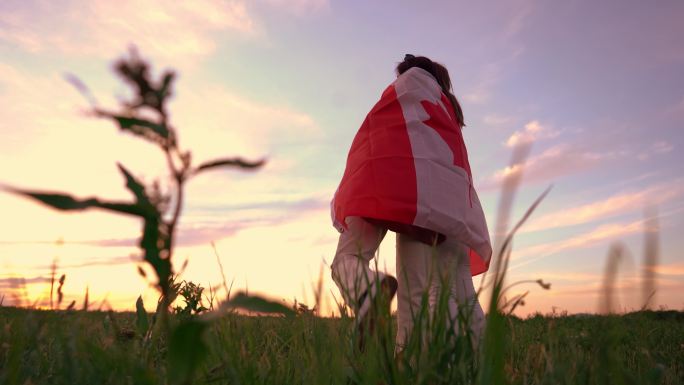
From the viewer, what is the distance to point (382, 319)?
5.27 feet

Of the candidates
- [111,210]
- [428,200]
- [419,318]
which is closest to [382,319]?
[419,318]

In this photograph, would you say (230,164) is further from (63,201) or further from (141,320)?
(141,320)

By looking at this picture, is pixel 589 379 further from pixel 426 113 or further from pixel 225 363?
pixel 426 113

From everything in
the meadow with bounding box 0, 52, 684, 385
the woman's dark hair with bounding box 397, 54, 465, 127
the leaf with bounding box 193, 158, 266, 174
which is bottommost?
the meadow with bounding box 0, 52, 684, 385

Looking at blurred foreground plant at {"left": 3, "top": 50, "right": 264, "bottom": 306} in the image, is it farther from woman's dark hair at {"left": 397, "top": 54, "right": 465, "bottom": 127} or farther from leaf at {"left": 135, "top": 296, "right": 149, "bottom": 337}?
woman's dark hair at {"left": 397, "top": 54, "right": 465, "bottom": 127}

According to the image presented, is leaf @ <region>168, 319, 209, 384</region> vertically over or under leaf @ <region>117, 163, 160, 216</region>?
under

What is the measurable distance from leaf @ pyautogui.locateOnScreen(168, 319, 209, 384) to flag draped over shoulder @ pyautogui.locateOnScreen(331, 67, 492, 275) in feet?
9.61

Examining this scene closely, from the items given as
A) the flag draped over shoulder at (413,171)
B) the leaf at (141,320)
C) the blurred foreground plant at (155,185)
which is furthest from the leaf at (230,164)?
the flag draped over shoulder at (413,171)

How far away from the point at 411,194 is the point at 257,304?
3.02m

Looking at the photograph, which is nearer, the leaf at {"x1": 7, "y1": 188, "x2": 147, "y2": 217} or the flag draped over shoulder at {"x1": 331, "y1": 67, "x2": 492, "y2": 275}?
the leaf at {"x1": 7, "y1": 188, "x2": 147, "y2": 217}

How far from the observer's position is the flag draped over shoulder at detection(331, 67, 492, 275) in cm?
377

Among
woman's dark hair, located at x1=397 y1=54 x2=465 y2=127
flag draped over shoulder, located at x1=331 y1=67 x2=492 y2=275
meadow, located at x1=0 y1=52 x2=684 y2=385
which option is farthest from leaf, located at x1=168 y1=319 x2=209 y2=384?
woman's dark hair, located at x1=397 y1=54 x2=465 y2=127

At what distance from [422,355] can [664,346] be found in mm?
4865

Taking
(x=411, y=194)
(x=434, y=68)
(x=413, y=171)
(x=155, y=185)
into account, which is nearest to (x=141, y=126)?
(x=155, y=185)
